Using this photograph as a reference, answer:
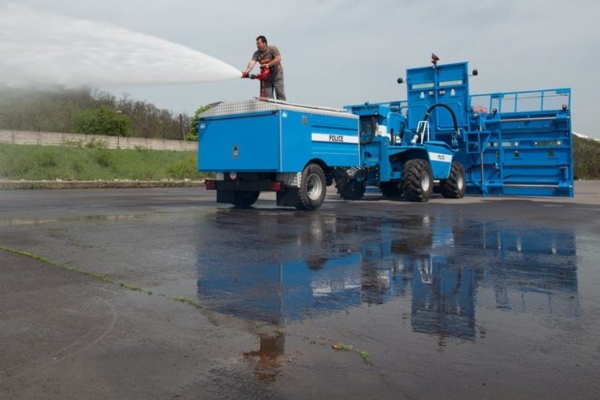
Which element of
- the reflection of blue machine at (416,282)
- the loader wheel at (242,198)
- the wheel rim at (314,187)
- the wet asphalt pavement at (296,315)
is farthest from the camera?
the loader wheel at (242,198)

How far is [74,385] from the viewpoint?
10.7ft

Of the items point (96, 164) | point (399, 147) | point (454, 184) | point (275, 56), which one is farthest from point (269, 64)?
point (96, 164)

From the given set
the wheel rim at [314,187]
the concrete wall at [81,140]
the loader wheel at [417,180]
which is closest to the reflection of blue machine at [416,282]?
the wheel rim at [314,187]

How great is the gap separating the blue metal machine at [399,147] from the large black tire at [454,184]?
33 millimetres

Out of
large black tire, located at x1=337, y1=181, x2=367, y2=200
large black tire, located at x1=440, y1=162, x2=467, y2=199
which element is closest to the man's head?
large black tire, located at x1=337, y1=181, x2=367, y2=200

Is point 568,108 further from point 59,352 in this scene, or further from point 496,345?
point 59,352

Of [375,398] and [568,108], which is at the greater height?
[568,108]

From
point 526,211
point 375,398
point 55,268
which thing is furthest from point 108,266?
point 526,211

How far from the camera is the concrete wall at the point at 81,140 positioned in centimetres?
4697

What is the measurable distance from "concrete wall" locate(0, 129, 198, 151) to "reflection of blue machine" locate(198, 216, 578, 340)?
1770 inches

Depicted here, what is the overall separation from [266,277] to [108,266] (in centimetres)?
180

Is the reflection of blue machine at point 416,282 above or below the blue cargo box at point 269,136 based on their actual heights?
below

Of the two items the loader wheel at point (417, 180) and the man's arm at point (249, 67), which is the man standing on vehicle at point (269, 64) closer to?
the man's arm at point (249, 67)

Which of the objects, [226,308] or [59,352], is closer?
[59,352]
